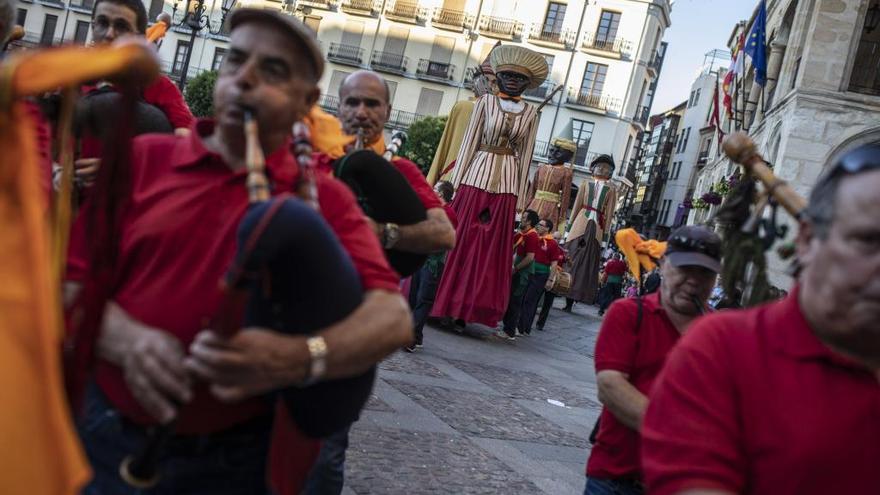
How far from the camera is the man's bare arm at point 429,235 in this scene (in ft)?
11.4

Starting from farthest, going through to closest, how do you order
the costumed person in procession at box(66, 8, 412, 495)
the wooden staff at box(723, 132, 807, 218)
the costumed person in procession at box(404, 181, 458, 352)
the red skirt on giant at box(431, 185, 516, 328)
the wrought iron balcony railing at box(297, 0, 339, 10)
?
the wrought iron balcony railing at box(297, 0, 339, 10)
the red skirt on giant at box(431, 185, 516, 328)
the costumed person in procession at box(404, 181, 458, 352)
the wooden staff at box(723, 132, 807, 218)
the costumed person in procession at box(66, 8, 412, 495)

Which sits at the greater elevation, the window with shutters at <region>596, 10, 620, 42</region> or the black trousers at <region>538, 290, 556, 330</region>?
the window with shutters at <region>596, 10, 620, 42</region>

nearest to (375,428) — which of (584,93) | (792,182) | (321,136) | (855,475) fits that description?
(321,136)

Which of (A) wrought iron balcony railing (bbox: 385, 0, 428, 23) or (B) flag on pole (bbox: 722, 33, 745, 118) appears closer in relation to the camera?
(B) flag on pole (bbox: 722, 33, 745, 118)

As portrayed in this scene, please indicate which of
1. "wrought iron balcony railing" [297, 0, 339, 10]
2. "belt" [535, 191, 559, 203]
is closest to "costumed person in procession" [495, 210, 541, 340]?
"belt" [535, 191, 559, 203]

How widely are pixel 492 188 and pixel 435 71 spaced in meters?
48.1

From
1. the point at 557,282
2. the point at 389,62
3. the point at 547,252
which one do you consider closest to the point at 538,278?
the point at 547,252

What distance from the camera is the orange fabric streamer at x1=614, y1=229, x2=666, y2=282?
4141 mm

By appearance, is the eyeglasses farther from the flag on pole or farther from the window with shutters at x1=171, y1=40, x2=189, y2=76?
the window with shutters at x1=171, y1=40, x2=189, y2=76

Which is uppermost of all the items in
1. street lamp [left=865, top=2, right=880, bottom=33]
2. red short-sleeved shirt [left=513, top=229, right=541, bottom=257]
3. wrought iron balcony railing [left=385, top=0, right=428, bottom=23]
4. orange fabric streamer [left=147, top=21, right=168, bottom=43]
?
wrought iron balcony railing [left=385, top=0, right=428, bottom=23]

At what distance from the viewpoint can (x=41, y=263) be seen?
1404 millimetres

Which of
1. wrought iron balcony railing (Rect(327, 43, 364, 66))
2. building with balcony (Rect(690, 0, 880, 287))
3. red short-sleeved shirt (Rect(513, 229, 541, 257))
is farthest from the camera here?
wrought iron balcony railing (Rect(327, 43, 364, 66))

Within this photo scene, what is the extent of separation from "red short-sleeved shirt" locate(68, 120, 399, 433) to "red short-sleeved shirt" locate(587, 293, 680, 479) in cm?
153

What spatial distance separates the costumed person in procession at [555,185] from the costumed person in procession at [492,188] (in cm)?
439
